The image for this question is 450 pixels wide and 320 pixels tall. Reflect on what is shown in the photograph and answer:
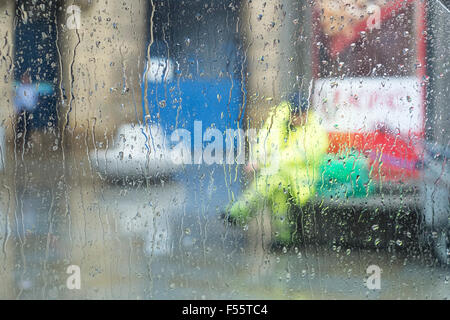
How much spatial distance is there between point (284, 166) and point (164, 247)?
1.69 feet

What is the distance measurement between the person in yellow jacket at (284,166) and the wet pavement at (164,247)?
0.17ft

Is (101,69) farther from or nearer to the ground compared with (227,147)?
farther from the ground

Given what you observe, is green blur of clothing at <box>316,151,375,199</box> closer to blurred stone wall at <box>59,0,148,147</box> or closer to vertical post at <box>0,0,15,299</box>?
blurred stone wall at <box>59,0,148,147</box>

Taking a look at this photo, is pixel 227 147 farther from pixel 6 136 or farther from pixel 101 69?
pixel 6 136

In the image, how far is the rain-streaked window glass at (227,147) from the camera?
4.65 feet

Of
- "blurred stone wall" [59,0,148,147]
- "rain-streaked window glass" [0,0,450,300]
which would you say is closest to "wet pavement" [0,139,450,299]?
"rain-streaked window glass" [0,0,450,300]

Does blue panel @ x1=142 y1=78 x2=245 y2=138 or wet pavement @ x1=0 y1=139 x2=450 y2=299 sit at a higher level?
blue panel @ x1=142 y1=78 x2=245 y2=138

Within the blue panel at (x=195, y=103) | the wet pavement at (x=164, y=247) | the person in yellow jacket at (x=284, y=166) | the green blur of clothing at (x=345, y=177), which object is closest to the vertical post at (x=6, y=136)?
the wet pavement at (x=164, y=247)

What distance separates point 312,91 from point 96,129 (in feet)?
2.53

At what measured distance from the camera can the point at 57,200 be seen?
1435 millimetres

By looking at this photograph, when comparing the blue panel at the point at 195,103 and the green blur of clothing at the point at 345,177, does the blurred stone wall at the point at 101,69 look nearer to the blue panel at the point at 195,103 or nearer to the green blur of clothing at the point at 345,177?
the blue panel at the point at 195,103

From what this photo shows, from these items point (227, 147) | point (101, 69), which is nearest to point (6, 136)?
point (101, 69)

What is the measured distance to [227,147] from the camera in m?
1.42

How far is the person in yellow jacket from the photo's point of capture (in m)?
1.42
